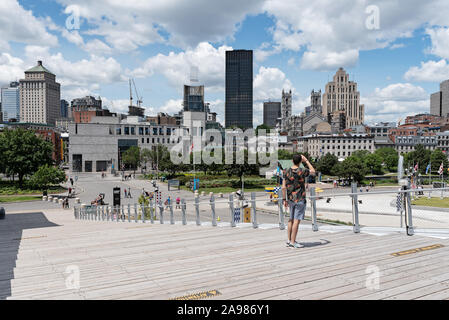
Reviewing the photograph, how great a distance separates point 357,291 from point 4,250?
10097 mm

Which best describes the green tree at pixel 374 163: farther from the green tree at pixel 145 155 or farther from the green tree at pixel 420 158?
the green tree at pixel 145 155

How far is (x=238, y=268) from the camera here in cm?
698

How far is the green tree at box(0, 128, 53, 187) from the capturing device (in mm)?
67062

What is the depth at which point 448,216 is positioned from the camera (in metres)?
11.6

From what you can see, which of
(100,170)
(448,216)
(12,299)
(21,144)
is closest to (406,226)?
(448,216)

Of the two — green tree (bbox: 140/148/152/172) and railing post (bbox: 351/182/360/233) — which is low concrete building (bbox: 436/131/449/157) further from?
railing post (bbox: 351/182/360/233)

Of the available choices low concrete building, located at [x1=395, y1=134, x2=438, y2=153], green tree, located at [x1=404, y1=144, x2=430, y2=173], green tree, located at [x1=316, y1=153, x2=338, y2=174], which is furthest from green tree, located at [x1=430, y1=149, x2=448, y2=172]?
low concrete building, located at [x1=395, y1=134, x2=438, y2=153]

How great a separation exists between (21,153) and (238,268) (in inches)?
2856

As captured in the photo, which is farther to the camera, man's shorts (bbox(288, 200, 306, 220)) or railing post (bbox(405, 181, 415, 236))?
railing post (bbox(405, 181, 415, 236))

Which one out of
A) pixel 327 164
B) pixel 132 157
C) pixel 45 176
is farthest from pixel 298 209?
pixel 132 157

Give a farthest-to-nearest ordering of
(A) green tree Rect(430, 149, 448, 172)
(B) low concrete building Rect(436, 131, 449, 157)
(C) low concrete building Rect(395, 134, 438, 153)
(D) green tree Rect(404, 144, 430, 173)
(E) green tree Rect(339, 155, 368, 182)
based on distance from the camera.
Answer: (B) low concrete building Rect(436, 131, 449, 157), (C) low concrete building Rect(395, 134, 438, 153), (D) green tree Rect(404, 144, 430, 173), (A) green tree Rect(430, 149, 448, 172), (E) green tree Rect(339, 155, 368, 182)

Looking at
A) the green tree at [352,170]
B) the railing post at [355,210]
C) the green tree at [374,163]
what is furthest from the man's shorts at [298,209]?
the green tree at [374,163]

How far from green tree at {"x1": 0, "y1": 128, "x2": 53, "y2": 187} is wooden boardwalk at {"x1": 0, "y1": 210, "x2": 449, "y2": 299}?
2561 inches
